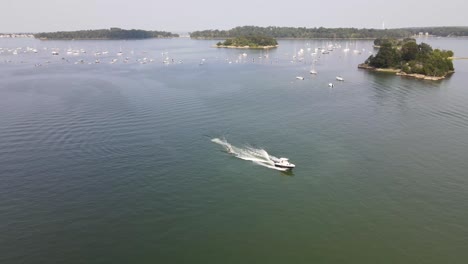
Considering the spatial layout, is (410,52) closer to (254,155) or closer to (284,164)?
(254,155)

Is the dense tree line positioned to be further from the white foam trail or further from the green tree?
the white foam trail

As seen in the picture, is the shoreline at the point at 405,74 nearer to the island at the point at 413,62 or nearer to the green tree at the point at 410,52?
the island at the point at 413,62

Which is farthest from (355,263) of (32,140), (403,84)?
(403,84)

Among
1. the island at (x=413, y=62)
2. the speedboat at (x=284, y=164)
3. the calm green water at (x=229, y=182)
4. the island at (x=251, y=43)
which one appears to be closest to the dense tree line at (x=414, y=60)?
the island at (x=413, y=62)

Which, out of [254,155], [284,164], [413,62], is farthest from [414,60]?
[284,164]

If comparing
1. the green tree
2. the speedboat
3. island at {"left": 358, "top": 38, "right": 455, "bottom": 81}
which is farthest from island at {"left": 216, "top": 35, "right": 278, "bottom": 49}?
the speedboat
